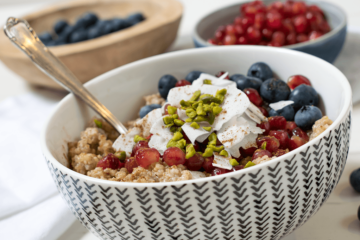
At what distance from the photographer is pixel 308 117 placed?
0.64m

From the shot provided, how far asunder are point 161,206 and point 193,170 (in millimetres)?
146

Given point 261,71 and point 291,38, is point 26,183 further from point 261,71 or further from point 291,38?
point 291,38

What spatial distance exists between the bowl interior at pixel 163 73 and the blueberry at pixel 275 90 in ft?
0.17

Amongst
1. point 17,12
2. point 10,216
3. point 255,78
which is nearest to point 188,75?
point 255,78

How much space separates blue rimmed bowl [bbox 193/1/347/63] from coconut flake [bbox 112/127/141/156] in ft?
1.64

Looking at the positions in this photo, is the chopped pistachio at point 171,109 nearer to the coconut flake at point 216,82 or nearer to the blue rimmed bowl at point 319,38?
the coconut flake at point 216,82

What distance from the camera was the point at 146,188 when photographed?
43cm

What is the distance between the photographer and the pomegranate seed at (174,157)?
0.56 meters

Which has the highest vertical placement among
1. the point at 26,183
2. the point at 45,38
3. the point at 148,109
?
the point at 148,109

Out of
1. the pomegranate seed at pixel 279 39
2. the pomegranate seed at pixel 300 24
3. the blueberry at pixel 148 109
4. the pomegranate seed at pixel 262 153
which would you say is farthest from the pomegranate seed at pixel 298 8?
the pomegranate seed at pixel 262 153

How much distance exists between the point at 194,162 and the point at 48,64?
433mm

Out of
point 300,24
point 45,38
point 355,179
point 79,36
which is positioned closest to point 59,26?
point 45,38

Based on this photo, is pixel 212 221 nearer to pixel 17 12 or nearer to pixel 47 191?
pixel 47 191

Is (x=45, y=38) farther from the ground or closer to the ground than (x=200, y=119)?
closer to the ground
